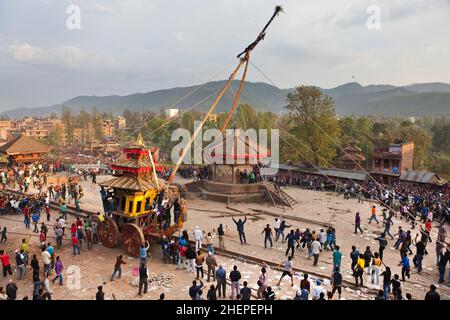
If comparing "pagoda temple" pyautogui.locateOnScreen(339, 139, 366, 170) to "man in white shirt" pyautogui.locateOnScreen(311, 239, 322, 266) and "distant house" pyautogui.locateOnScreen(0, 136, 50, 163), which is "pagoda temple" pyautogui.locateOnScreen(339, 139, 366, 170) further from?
"distant house" pyautogui.locateOnScreen(0, 136, 50, 163)

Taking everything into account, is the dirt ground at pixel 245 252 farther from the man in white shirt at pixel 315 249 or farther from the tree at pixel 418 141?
A: the tree at pixel 418 141

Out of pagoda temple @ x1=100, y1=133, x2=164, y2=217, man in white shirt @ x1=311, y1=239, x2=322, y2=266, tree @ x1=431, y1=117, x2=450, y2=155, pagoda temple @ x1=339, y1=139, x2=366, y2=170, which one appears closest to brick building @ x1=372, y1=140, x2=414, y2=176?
pagoda temple @ x1=339, y1=139, x2=366, y2=170

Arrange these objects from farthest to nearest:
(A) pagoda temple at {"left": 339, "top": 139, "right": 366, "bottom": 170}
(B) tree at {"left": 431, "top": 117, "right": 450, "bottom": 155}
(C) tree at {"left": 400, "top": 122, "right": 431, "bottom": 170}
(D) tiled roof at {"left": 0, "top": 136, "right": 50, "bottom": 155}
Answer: (B) tree at {"left": 431, "top": 117, "right": 450, "bottom": 155}, (C) tree at {"left": 400, "top": 122, "right": 431, "bottom": 170}, (A) pagoda temple at {"left": 339, "top": 139, "right": 366, "bottom": 170}, (D) tiled roof at {"left": 0, "top": 136, "right": 50, "bottom": 155}

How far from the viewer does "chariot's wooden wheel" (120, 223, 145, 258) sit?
1480 cm

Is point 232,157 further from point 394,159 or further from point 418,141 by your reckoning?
point 418,141

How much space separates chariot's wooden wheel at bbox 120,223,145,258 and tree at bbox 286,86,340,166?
2852 centimetres

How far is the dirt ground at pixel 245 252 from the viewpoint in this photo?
486 inches

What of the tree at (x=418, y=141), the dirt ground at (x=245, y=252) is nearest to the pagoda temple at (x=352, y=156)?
the tree at (x=418, y=141)

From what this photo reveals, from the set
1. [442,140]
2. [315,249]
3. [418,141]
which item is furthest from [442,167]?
[315,249]

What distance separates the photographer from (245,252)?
1611 centimetres

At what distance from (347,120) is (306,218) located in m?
51.9

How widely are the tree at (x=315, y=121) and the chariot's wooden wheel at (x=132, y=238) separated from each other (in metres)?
28.5

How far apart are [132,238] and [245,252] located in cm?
529
